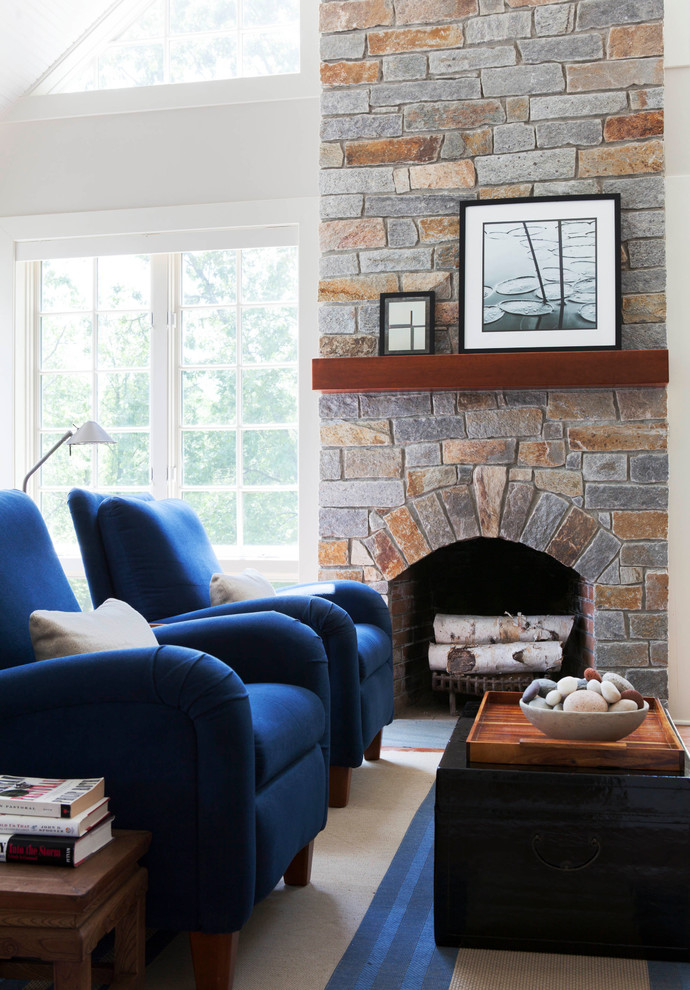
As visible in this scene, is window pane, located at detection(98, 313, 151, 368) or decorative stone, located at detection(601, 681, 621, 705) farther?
window pane, located at detection(98, 313, 151, 368)

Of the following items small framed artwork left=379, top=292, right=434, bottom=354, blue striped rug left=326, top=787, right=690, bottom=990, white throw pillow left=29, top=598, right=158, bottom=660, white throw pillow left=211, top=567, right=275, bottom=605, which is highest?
small framed artwork left=379, top=292, right=434, bottom=354

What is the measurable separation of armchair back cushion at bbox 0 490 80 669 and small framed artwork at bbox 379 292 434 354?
209 centimetres

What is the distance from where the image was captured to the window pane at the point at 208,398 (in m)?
4.68

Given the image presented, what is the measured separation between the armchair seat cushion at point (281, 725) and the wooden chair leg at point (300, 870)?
0.28 meters

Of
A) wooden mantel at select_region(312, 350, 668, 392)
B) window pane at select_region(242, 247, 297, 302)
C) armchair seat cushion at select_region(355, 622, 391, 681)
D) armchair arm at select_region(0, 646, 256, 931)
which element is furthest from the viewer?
window pane at select_region(242, 247, 297, 302)

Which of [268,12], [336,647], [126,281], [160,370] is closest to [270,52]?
[268,12]

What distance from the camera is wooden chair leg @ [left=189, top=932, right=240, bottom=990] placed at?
1.67 metres

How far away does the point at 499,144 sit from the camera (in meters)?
4.01

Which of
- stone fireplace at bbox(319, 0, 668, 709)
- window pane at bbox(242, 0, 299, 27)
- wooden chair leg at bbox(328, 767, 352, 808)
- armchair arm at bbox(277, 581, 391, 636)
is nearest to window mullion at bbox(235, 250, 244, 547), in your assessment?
stone fireplace at bbox(319, 0, 668, 709)

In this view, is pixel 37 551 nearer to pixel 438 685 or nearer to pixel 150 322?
pixel 438 685

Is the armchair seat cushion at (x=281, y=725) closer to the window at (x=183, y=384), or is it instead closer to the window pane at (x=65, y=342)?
the window at (x=183, y=384)

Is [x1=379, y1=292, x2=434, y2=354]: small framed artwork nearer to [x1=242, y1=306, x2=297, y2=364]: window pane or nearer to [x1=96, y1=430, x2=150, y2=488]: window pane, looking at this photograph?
[x1=242, y1=306, x2=297, y2=364]: window pane

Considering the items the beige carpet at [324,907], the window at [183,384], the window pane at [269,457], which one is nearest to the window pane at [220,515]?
the window at [183,384]

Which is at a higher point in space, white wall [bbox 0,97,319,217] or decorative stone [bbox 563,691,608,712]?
white wall [bbox 0,97,319,217]
